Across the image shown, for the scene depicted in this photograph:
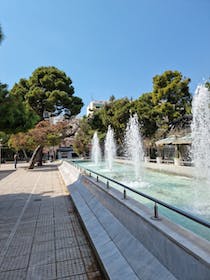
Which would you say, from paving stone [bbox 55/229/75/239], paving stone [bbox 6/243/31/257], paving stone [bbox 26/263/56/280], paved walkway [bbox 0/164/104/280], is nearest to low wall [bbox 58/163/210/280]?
paved walkway [bbox 0/164/104/280]

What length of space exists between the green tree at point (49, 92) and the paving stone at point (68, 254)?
66.9 feet

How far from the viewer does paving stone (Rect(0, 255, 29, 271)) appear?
3007mm

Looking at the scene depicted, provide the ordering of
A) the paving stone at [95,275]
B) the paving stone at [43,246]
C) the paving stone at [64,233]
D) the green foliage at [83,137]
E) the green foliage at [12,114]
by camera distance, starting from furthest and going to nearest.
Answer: the green foliage at [83,137]
the green foliage at [12,114]
the paving stone at [64,233]
the paving stone at [43,246]
the paving stone at [95,275]

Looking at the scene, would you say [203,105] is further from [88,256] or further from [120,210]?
[88,256]

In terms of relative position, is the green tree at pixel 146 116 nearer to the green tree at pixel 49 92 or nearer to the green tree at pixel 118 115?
the green tree at pixel 118 115

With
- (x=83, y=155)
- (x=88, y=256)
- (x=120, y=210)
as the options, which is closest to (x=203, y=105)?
(x=120, y=210)

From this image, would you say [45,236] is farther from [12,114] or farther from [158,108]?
[158,108]

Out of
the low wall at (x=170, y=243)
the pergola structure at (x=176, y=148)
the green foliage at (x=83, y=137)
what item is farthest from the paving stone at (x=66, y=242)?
the green foliage at (x=83, y=137)

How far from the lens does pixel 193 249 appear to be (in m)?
1.79

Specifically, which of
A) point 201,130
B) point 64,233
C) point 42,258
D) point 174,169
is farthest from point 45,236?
point 174,169

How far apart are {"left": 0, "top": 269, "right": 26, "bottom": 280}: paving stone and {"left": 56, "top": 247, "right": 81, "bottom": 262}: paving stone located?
1.77 feet

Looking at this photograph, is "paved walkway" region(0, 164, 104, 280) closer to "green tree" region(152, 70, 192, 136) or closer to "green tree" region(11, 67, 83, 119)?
"green tree" region(11, 67, 83, 119)

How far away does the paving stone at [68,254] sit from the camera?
127 inches

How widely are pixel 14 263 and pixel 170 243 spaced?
2507 millimetres
